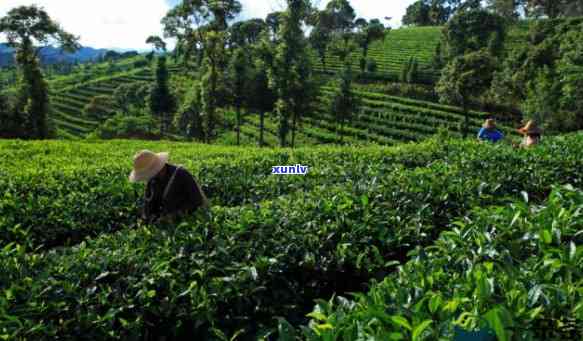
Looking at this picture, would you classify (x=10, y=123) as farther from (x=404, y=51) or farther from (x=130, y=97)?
(x=404, y=51)

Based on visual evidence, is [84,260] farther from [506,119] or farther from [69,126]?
[69,126]

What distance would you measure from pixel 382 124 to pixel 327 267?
37660 millimetres

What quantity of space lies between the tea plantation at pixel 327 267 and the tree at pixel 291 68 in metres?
24.1

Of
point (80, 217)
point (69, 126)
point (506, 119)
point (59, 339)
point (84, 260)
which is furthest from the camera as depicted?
point (69, 126)

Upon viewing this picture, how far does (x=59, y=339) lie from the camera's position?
8.80 ft

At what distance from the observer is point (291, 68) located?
96.2ft

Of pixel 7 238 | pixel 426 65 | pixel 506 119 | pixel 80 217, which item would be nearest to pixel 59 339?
pixel 7 238

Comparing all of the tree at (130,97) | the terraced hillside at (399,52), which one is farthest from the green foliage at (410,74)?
the tree at (130,97)

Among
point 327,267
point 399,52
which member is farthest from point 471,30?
point 327,267

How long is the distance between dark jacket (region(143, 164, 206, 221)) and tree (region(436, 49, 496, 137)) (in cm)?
3702

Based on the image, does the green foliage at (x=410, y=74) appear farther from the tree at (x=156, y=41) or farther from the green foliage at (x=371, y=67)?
the tree at (x=156, y=41)

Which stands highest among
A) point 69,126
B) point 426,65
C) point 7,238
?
point 426,65

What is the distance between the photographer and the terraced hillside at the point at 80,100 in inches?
2239

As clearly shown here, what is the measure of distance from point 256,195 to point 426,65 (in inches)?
2222
